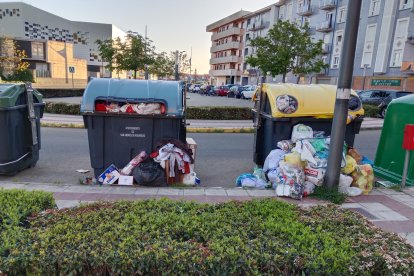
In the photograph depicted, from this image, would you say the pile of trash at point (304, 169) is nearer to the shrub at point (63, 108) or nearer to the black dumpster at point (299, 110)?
the black dumpster at point (299, 110)

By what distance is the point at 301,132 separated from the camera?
5.48 metres

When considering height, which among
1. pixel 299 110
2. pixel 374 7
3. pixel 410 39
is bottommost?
pixel 299 110

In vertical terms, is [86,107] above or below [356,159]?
above

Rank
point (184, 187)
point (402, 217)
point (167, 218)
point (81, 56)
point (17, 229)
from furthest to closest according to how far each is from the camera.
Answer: point (81, 56), point (184, 187), point (402, 217), point (167, 218), point (17, 229)

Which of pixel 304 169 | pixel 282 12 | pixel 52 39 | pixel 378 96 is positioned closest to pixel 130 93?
pixel 304 169

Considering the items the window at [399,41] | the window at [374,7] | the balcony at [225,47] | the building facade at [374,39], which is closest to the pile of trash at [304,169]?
the building facade at [374,39]

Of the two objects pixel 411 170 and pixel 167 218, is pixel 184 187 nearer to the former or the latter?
pixel 167 218

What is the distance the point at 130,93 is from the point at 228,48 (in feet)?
210

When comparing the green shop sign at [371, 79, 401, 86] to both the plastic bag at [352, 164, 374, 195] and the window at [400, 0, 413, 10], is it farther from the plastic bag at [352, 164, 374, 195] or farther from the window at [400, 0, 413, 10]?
the plastic bag at [352, 164, 374, 195]

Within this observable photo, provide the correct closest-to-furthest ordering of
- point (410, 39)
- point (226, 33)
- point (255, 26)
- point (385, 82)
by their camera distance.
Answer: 1. point (410, 39)
2. point (385, 82)
3. point (255, 26)
4. point (226, 33)

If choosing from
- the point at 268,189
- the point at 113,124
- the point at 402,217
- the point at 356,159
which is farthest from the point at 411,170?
the point at 113,124

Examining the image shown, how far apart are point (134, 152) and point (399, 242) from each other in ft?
13.6

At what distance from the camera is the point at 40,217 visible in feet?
8.28

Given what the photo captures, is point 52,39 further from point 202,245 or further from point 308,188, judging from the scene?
point 202,245
